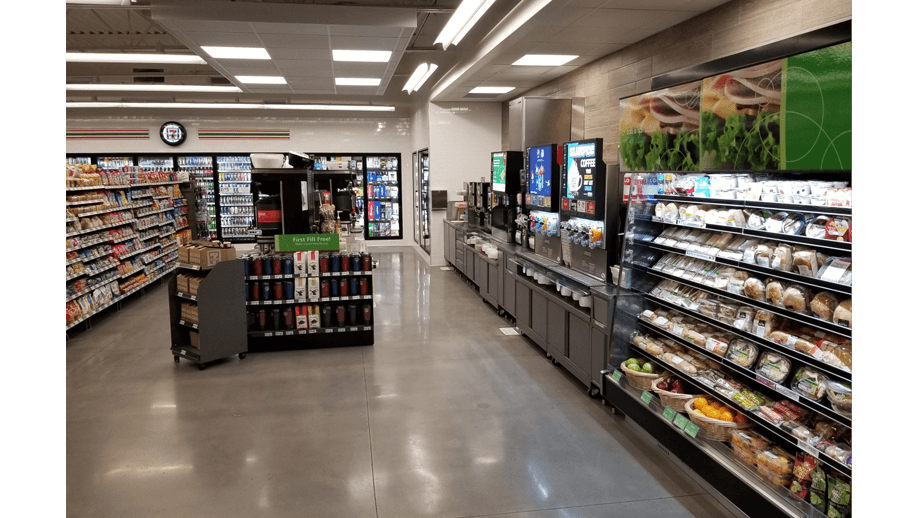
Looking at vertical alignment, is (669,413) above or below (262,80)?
below

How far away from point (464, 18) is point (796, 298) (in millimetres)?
4285

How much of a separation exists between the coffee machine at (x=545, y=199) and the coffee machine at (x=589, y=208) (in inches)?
12.8

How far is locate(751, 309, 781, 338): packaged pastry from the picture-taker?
3.66 m

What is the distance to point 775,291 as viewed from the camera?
3.56 meters

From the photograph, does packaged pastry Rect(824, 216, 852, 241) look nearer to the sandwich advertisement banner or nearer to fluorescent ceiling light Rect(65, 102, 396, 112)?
the sandwich advertisement banner

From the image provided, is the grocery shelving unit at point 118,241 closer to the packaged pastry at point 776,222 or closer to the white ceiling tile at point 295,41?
the white ceiling tile at point 295,41

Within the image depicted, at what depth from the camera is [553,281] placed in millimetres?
6652

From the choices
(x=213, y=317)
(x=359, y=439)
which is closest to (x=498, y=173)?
(x=213, y=317)

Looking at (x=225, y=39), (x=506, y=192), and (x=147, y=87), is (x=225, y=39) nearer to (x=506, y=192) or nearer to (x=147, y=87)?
(x=506, y=192)

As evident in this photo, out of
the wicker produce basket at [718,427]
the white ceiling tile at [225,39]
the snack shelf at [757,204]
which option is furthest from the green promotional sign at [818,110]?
the white ceiling tile at [225,39]

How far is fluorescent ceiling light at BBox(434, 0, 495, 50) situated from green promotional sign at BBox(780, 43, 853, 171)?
3.27 metres

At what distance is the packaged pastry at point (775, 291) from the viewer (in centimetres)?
353
